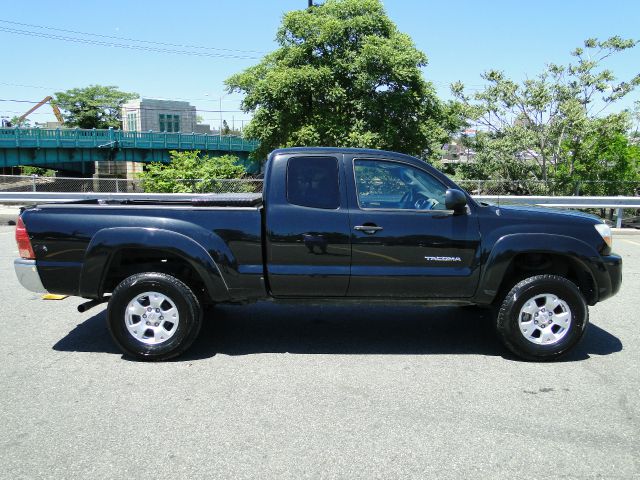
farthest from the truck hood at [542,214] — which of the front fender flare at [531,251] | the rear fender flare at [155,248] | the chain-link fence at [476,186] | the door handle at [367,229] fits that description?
the chain-link fence at [476,186]

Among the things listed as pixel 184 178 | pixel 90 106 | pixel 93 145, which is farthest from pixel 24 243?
pixel 90 106

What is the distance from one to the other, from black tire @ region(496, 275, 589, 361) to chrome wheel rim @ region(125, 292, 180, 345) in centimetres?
292

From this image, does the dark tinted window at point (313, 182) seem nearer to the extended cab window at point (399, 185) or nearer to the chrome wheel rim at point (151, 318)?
the extended cab window at point (399, 185)

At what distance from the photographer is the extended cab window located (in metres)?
5.12

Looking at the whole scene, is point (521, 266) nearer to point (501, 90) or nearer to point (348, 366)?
point (348, 366)

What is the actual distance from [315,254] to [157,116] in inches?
3685

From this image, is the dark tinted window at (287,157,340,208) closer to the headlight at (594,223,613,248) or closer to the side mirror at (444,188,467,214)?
the side mirror at (444,188,467,214)

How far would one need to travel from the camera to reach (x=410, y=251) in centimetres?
494

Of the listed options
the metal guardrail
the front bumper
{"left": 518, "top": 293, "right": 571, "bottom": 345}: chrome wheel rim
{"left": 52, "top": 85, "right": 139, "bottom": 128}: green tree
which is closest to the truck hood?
{"left": 518, "top": 293, "right": 571, "bottom": 345}: chrome wheel rim

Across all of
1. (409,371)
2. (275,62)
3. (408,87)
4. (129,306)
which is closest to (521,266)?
(409,371)

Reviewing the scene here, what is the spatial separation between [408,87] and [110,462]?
53.7 feet

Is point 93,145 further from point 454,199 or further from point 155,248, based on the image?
point 454,199

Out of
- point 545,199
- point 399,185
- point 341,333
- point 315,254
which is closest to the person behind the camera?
point 315,254

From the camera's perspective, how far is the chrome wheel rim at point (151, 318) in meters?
4.96
